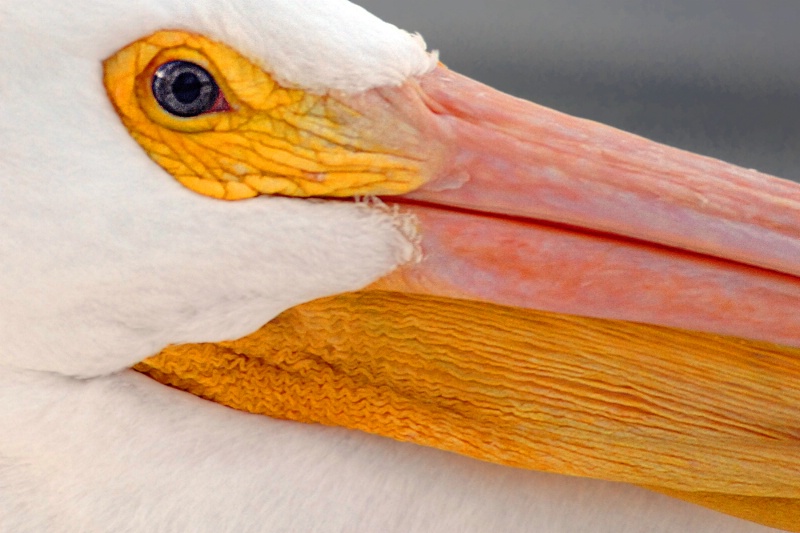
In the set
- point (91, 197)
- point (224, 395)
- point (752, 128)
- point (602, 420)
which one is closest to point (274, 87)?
point (91, 197)

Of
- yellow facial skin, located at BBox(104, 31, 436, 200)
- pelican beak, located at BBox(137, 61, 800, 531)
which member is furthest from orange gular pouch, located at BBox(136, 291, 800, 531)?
yellow facial skin, located at BBox(104, 31, 436, 200)

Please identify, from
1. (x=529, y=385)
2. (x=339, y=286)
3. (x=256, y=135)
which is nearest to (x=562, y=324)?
(x=529, y=385)

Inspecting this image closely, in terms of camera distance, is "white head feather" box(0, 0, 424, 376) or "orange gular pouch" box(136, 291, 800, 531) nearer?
"white head feather" box(0, 0, 424, 376)

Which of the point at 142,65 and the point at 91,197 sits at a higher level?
the point at 142,65

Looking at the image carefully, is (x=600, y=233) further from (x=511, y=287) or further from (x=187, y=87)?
(x=187, y=87)

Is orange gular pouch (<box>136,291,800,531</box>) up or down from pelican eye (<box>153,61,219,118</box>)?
down

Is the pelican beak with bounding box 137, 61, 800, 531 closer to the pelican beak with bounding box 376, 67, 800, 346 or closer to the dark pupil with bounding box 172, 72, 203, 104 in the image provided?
the pelican beak with bounding box 376, 67, 800, 346

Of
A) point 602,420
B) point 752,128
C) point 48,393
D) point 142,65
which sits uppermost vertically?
point 752,128

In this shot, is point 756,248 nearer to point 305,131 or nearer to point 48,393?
point 305,131
